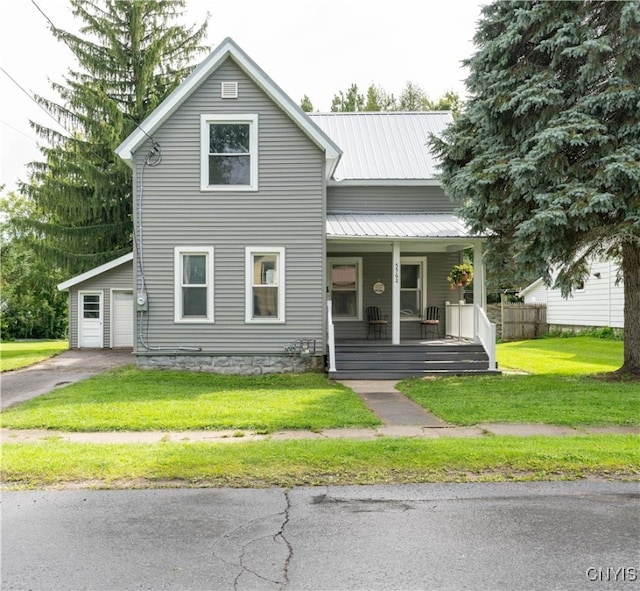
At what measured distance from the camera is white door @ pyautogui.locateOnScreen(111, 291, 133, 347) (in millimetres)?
20859

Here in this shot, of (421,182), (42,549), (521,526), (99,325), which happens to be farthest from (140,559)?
(99,325)

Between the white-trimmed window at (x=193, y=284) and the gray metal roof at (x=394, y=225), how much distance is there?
10.3 feet

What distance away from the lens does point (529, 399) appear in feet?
31.7

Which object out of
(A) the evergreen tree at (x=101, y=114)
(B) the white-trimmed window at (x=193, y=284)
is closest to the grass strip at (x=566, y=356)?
(B) the white-trimmed window at (x=193, y=284)

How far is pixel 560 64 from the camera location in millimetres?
11633

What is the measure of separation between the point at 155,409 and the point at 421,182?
10.5 m

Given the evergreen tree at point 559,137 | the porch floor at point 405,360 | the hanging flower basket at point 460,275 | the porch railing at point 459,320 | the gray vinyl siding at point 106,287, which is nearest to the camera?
the evergreen tree at point 559,137

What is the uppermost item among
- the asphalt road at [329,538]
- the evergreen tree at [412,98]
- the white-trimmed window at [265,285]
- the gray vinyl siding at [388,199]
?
the evergreen tree at [412,98]

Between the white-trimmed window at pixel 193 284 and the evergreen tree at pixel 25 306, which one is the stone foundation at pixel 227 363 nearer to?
the white-trimmed window at pixel 193 284

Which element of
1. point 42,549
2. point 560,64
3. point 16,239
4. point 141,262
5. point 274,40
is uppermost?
point 274,40

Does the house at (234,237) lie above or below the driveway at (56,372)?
above

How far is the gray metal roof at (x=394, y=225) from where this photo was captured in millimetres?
13711

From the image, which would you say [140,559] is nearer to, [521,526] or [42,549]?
[42,549]

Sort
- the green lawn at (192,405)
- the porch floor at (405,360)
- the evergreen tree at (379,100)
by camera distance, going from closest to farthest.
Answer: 1. the green lawn at (192,405)
2. the porch floor at (405,360)
3. the evergreen tree at (379,100)
